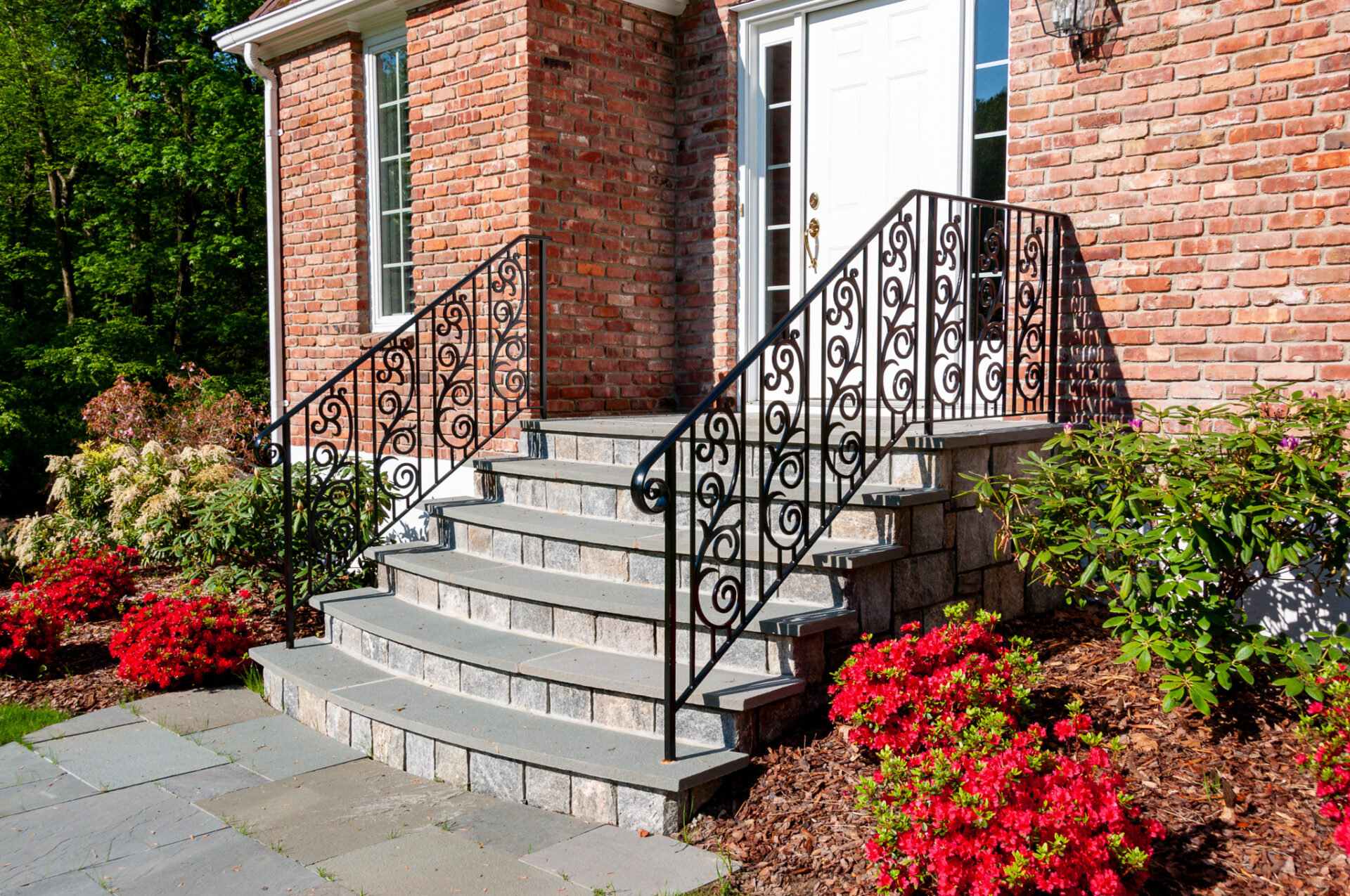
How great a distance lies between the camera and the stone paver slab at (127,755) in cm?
373

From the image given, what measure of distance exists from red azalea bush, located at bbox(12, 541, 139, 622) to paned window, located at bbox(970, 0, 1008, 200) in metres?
5.38

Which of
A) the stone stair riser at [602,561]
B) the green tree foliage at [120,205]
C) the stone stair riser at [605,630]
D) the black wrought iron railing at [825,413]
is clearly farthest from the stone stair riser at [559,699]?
the green tree foliage at [120,205]

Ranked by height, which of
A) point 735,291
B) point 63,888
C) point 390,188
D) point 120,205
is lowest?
point 63,888

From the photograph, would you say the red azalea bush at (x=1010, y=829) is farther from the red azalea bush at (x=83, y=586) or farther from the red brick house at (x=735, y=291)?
the red azalea bush at (x=83, y=586)

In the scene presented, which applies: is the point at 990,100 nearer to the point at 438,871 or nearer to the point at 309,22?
the point at 438,871

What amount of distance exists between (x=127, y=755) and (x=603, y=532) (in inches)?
80.8

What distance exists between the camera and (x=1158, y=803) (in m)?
2.93

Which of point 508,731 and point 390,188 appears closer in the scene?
point 508,731

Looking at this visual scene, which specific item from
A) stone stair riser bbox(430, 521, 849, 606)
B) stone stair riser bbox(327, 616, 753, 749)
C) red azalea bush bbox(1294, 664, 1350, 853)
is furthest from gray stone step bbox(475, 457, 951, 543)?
red azalea bush bbox(1294, 664, 1350, 853)

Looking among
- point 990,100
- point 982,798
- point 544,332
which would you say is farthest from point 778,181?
point 982,798

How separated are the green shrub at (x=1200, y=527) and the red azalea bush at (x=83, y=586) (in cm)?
489

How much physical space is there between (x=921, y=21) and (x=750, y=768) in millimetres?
4228

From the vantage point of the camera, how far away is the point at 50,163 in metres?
14.9

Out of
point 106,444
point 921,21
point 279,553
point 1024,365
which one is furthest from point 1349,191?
point 106,444
